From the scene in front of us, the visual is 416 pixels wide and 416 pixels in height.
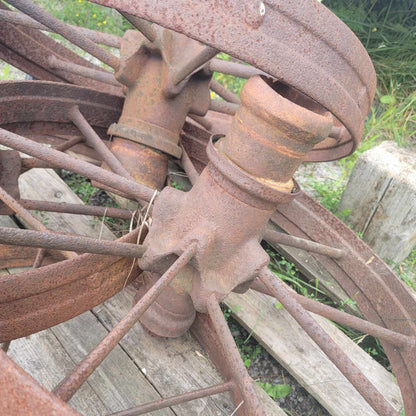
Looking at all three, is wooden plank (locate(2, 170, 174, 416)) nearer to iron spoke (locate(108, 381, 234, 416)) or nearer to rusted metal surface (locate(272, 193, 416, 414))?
iron spoke (locate(108, 381, 234, 416))

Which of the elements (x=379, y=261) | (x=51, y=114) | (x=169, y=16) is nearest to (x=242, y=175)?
(x=169, y=16)

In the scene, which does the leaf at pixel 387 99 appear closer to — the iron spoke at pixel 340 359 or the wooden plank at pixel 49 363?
the iron spoke at pixel 340 359

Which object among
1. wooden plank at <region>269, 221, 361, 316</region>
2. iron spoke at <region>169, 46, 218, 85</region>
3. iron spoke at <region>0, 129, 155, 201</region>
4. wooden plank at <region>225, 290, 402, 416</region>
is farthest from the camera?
wooden plank at <region>269, 221, 361, 316</region>

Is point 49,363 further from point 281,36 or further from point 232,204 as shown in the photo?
point 281,36

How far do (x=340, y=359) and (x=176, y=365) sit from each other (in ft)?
2.82

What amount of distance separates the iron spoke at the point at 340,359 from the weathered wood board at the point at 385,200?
1563mm

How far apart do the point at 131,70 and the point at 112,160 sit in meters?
0.51

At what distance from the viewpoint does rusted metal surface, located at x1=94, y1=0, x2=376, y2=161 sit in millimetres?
1254

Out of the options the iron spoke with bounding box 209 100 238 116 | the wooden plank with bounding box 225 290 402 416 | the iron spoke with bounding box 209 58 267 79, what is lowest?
the wooden plank with bounding box 225 290 402 416

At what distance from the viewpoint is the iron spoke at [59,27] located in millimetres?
2008

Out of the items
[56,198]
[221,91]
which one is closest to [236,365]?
[56,198]

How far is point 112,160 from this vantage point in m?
2.22

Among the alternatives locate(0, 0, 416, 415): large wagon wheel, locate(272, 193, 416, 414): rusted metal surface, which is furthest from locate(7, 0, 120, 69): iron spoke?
locate(272, 193, 416, 414): rusted metal surface

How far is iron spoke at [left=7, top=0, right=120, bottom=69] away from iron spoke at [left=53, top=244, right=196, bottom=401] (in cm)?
131
